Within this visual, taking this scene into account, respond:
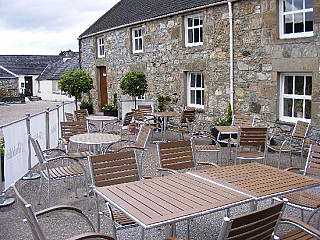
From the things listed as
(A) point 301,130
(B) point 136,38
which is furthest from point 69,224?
(B) point 136,38

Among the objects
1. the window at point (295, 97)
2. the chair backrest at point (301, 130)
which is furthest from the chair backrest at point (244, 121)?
the chair backrest at point (301, 130)

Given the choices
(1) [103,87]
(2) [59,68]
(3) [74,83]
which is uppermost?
(2) [59,68]

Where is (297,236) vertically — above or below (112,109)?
below

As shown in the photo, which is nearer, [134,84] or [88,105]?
[134,84]

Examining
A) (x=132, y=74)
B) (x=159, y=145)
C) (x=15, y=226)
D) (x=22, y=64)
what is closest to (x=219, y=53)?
(x=132, y=74)

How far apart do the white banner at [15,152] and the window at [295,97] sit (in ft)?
19.5

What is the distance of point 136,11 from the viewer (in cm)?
1678

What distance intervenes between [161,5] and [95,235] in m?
12.8

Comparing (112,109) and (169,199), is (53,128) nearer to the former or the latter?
(169,199)

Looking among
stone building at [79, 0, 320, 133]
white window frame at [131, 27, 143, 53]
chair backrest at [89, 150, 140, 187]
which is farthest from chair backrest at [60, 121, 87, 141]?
white window frame at [131, 27, 143, 53]

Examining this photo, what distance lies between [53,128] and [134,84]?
5.12m

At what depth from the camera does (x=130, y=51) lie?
53.6 ft

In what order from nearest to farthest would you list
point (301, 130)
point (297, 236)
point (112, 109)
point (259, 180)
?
point (297, 236), point (259, 180), point (301, 130), point (112, 109)

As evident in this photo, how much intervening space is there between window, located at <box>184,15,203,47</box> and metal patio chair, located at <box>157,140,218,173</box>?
7.47 m
